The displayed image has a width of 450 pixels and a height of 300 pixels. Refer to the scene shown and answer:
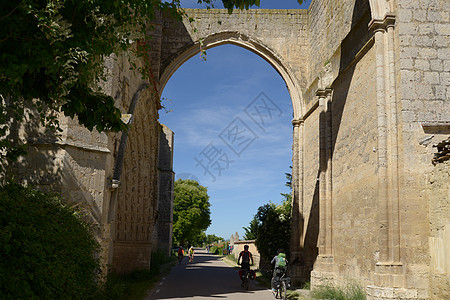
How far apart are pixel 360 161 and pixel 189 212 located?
1482 inches

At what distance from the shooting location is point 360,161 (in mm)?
Result: 10961

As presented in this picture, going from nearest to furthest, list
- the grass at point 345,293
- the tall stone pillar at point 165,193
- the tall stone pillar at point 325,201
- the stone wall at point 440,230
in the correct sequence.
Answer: the stone wall at point 440,230
the grass at point 345,293
the tall stone pillar at point 325,201
the tall stone pillar at point 165,193

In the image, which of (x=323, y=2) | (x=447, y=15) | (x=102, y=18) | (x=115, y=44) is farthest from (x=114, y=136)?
(x=323, y=2)

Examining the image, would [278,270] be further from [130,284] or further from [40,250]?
[40,250]

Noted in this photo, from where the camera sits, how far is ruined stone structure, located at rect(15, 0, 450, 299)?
27.0ft

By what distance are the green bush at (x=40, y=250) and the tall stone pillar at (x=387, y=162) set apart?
17.8 feet

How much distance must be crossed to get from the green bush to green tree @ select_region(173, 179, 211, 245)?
4061 centimetres

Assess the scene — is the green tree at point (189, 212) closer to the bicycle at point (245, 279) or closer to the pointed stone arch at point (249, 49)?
the pointed stone arch at point (249, 49)

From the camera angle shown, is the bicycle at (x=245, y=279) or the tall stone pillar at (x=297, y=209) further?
the tall stone pillar at (x=297, y=209)

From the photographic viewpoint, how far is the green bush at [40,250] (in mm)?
4555

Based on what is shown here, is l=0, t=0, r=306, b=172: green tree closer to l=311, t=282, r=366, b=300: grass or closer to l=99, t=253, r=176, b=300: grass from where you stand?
l=99, t=253, r=176, b=300: grass

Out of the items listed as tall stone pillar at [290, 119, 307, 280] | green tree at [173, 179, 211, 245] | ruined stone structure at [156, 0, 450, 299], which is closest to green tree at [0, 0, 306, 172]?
ruined stone structure at [156, 0, 450, 299]

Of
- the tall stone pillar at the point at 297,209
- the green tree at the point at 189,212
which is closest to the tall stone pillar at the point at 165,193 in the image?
the green tree at the point at 189,212

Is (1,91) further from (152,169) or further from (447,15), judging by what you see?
(152,169)
